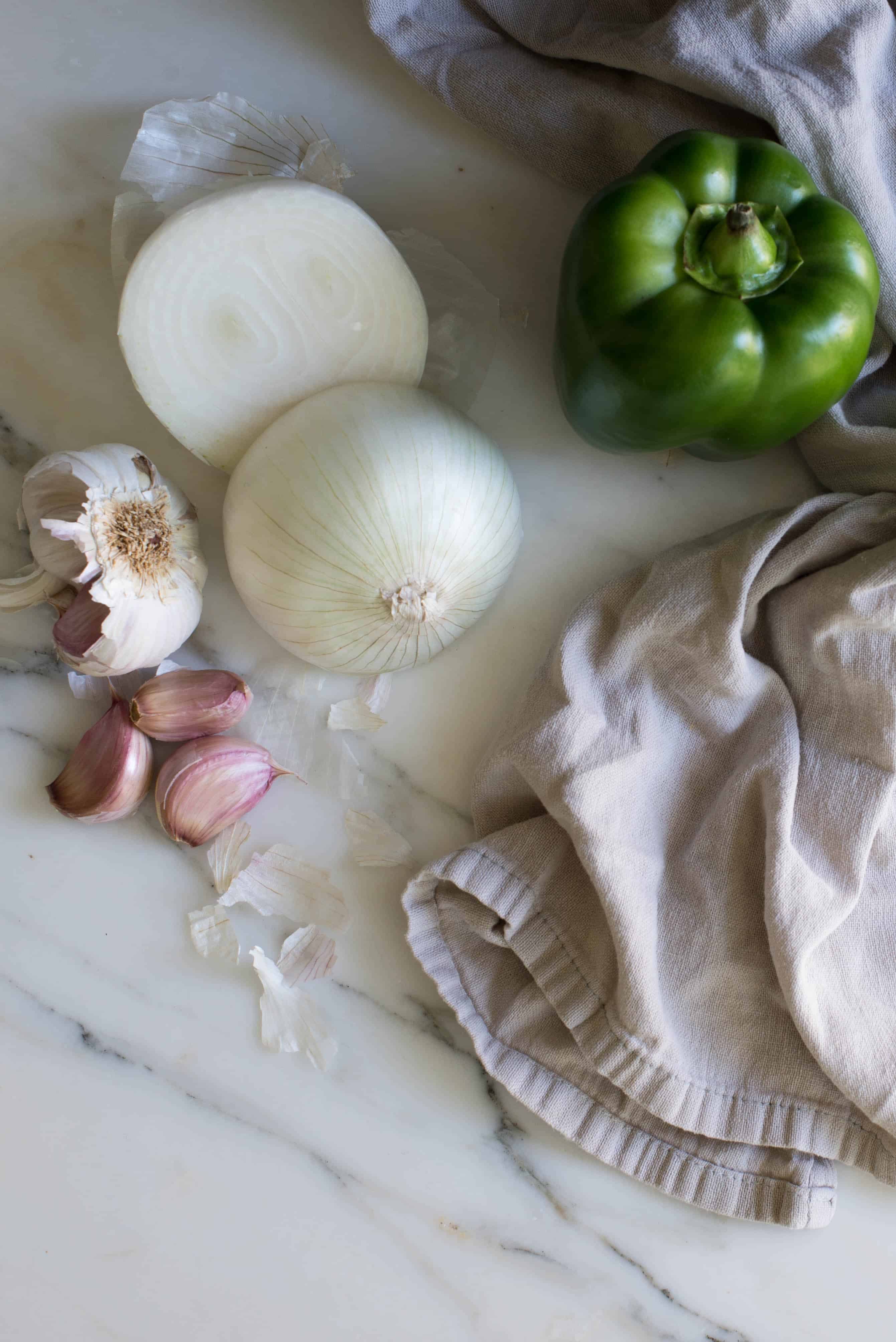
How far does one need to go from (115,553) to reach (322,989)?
1.35ft

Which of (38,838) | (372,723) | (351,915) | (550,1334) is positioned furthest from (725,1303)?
(38,838)

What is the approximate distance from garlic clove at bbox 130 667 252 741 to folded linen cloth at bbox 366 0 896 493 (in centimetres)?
53

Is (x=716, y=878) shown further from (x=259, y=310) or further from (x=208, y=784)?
(x=259, y=310)

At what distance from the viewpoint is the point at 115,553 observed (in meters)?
0.82

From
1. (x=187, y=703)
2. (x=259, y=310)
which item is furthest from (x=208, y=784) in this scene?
(x=259, y=310)

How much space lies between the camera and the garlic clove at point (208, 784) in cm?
88

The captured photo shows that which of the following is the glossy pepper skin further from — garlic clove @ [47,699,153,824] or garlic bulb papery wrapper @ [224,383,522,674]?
garlic clove @ [47,699,153,824]

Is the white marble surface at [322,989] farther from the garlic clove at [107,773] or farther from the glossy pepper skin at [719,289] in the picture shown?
the glossy pepper skin at [719,289]

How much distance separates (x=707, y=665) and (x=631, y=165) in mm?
440

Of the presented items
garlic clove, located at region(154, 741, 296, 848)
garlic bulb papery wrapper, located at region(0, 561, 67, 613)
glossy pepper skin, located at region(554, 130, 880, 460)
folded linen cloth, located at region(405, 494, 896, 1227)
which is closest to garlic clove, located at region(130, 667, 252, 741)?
garlic clove, located at region(154, 741, 296, 848)

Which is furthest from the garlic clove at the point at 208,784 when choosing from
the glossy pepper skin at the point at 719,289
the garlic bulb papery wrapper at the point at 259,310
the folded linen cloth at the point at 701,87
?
the folded linen cloth at the point at 701,87

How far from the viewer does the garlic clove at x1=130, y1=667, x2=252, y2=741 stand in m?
0.88

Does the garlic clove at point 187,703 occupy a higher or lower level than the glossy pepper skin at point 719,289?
lower

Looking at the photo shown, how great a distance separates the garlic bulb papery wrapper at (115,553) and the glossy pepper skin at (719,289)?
1.19ft
